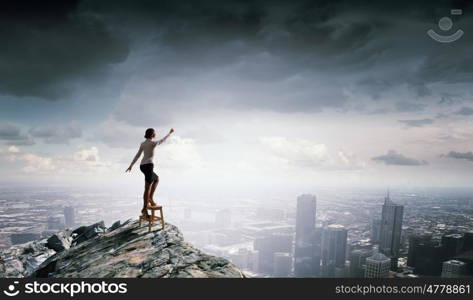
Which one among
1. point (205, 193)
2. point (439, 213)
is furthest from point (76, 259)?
point (205, 193)

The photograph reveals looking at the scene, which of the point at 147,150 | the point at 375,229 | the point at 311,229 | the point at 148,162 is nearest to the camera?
the point at 147,150

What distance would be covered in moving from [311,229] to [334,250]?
21263 mm

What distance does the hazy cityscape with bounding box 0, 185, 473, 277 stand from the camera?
162 ft

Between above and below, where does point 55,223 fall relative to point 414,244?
below

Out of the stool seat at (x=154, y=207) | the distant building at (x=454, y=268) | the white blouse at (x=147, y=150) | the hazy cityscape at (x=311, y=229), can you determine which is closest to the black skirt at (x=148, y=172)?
the white blouse at (x=147, y=150)

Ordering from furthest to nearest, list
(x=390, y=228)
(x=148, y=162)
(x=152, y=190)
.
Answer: (x=390, y=228)
(x=152, y=190)
(x=148, y=162)

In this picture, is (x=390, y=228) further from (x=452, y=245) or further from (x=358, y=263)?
(x=452, y=245)

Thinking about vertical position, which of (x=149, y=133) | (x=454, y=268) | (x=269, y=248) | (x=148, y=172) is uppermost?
(x=149, y=133)

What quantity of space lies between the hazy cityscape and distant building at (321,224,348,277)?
11.1 inches

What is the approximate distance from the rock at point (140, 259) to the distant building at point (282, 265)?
7599 cm

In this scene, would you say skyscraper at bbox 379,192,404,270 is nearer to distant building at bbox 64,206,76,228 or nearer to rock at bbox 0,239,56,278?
rock at bbox 0,239,56,278

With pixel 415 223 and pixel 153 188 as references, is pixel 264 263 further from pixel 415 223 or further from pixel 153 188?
pixel 153 188

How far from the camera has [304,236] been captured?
9644cm

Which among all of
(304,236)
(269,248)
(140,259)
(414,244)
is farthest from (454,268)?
(304,236)
